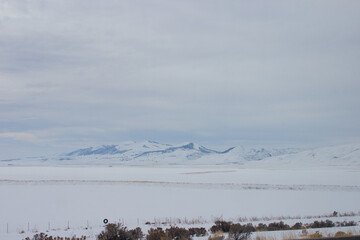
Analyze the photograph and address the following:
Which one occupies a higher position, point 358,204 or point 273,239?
point 273,239

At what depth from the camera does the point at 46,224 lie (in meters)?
18.2

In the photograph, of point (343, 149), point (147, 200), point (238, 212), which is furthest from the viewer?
point (343, 149)

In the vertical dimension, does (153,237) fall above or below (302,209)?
above

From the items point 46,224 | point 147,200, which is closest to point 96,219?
point 46,224

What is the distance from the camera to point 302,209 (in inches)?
920

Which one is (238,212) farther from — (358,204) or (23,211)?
(23,211)

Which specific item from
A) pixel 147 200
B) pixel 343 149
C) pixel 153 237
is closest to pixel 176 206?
pixel 147 200

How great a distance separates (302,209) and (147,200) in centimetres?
1010

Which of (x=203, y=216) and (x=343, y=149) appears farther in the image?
(x=343, y=149)

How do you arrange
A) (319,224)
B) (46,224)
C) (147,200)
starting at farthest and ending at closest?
1. (147,200)
2. (46,224)
3. (319,224)

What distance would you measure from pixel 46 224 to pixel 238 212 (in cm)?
949

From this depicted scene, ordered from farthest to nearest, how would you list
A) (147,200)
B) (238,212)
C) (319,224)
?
(147,200)
(238,212)
(319,224)

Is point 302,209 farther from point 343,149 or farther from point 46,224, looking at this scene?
point 343,149

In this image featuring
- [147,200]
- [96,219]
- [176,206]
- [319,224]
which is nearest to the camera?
[319,224]
